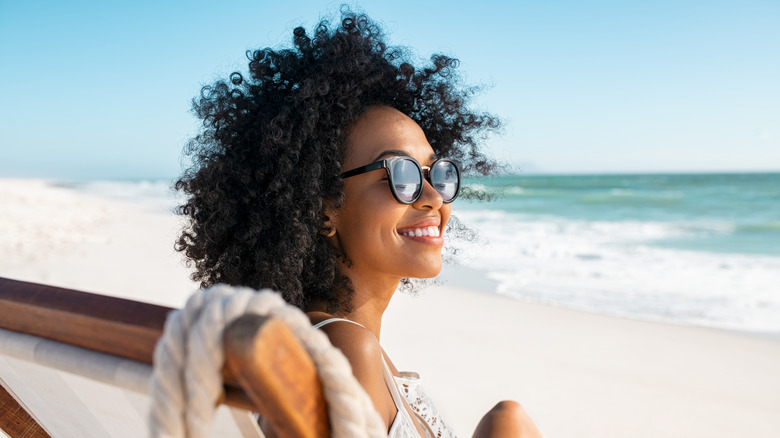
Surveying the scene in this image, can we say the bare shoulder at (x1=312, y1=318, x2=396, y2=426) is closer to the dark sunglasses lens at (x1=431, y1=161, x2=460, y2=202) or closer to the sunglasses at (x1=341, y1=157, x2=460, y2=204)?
the sunglasses at (x1=341, y1=157, x2=460, y2=204)

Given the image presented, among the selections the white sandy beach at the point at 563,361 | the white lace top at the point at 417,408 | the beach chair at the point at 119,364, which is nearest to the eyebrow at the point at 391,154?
the white lace top at the point at 417,408

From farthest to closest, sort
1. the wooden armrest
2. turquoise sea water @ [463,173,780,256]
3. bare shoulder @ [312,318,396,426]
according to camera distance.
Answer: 1. turquoise sea water @ [463,173,780,256]
2. bare shoulder @ [312,318,396,426]
3. the wooden armrest

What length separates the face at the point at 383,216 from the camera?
204 centimetres

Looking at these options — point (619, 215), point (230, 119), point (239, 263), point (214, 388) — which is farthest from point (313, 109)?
point (619, 215)

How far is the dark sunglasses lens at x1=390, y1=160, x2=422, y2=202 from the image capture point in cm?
204

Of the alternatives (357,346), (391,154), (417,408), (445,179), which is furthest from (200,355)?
(445,179)

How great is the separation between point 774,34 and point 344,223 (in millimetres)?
61794

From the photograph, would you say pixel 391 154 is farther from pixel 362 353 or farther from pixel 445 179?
pixel 362 353

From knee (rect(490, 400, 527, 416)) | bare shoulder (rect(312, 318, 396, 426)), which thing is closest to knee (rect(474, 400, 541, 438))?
knee (rect(490, 400, 527, 416))

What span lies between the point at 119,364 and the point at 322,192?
4.28 ft

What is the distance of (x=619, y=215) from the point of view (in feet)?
79.9

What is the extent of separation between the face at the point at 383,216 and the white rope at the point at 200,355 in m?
1.34

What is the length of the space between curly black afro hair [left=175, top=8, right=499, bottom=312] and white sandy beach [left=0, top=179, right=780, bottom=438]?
269 cm

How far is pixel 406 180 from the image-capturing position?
2.05 metres
